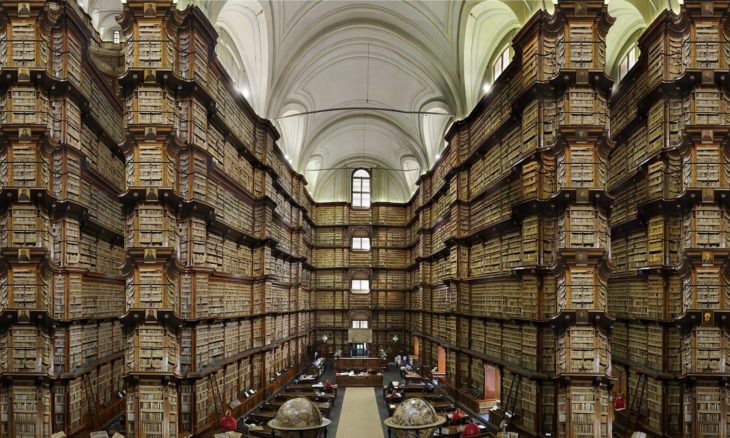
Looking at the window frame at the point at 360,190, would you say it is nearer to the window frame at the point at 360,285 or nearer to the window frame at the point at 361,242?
the window frame at the point at 361,242

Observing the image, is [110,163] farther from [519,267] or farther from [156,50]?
[519,267]

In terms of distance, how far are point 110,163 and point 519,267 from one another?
12582mm

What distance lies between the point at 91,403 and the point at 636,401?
14.3 m

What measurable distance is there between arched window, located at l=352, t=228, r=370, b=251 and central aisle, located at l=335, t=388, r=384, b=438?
1521cm

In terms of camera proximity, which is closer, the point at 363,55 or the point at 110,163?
the point at 110,163

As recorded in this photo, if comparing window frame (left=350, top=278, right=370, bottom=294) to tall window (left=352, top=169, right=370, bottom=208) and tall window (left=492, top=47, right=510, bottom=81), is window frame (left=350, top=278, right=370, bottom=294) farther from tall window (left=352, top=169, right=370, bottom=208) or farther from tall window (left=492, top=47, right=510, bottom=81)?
tall window (left=492, top=47, right=510, bottom=81)

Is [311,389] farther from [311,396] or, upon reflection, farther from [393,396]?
[393,396]

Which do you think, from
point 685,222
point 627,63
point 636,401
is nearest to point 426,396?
point 636,401

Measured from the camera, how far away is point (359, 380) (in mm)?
27109

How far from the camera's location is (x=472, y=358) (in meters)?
20.4

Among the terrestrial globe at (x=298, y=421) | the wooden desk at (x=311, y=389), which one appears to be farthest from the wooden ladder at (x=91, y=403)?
the terrestrial globe at (x=298, y=421)

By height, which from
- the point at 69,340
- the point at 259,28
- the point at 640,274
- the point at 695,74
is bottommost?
the point at 69,340

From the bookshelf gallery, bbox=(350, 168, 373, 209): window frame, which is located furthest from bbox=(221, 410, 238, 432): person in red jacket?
bbox=(350, 168, 373, 209): window frame

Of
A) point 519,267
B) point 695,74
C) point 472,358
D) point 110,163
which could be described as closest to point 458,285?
point 472,358
